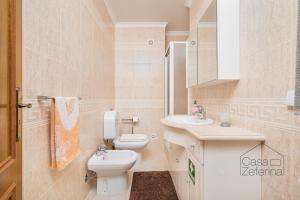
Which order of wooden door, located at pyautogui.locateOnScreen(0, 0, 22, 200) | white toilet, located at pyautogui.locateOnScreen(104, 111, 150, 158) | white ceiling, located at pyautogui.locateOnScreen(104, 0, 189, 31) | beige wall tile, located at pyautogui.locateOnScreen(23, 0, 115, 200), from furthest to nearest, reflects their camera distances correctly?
white ceiling, located at pyautogui.locateOnScreen(104, 0, 189, 31)
white toilet, located at pyautogui.locateOnScreen(104, 111, 150, 158)
beige wall tile, located at pyautogui.locateOnScreen(23, 0, 115, 200)
wooden door, located at pyautogui.locateOnScreen(0, 0, 22, 200)

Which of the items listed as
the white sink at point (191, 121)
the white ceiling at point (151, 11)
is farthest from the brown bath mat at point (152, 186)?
the white ceiling at point (151, 11)

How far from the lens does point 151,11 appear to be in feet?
9.01

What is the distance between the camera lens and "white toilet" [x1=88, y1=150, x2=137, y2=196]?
5.65 feet

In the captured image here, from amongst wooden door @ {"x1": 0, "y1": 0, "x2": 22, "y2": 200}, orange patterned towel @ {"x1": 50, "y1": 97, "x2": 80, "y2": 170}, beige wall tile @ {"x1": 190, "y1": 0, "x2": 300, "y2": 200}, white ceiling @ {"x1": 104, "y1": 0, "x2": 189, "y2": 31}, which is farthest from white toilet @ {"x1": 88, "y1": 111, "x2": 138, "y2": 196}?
white ceiling @ {"x1": 104, "y1": 0, "x2": 189, "y2": 31}

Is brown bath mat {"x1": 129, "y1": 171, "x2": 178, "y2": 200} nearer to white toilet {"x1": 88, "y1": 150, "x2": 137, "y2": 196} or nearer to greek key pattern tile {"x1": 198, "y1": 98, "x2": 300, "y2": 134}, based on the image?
white toilet {"x1": 88, "y1": 150, "x2": 137, "y2": 196}

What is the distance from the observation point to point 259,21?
1.03 m

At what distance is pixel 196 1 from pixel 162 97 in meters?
1.64

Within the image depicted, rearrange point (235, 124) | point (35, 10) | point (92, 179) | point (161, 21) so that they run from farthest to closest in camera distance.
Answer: point (161, 21)
point (92, 179)
point (235, 124)
point (35, 10)

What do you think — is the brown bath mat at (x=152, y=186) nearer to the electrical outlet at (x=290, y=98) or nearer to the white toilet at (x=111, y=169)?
the white toilet at (x=111, y=169)

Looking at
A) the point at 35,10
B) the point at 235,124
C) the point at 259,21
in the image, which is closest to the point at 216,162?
the point at 235,124

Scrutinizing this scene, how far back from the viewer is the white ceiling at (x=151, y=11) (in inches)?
99.5

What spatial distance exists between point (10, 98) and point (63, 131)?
517mm

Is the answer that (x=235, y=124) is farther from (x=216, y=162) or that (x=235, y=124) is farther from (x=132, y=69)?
(x=132, y=69)

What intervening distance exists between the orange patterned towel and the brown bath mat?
103cm
